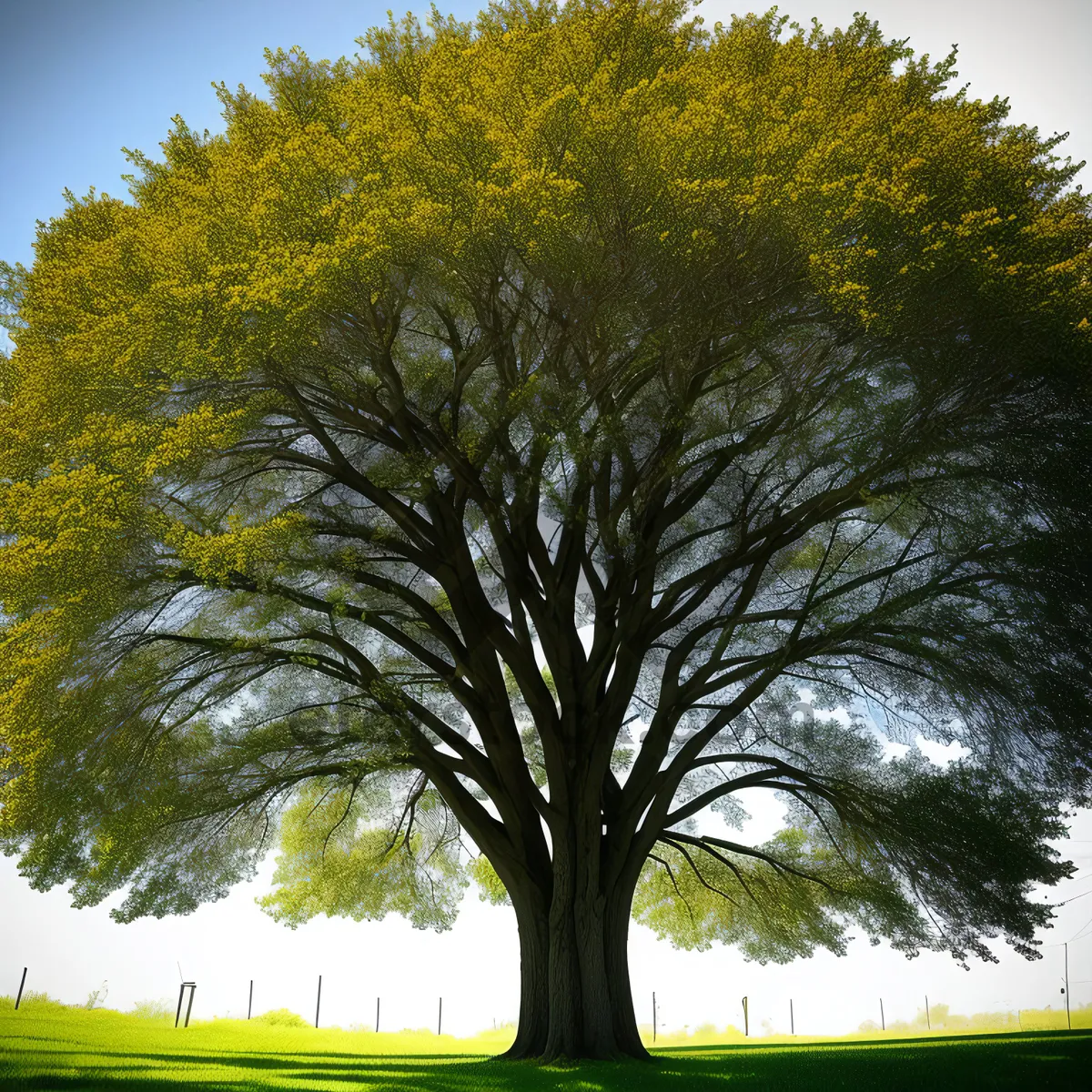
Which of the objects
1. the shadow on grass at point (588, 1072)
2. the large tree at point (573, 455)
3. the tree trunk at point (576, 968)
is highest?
the large tree at point (573, 455)

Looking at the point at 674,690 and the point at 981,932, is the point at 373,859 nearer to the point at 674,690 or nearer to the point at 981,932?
the point at 674,690

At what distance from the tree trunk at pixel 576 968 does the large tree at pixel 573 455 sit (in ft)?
0.17

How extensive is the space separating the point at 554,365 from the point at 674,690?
4.45 metres

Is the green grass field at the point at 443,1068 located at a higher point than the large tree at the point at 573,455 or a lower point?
lower

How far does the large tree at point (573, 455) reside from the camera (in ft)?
31.6

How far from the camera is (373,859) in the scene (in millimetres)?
17078

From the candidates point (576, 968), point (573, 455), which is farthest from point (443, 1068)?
point (573, 455)

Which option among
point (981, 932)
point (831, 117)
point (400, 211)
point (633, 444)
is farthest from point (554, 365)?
point (981, 932)

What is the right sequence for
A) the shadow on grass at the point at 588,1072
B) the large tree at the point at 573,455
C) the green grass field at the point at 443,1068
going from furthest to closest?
the large tree at the point at 573,455 → the green grass field at the point at 443,1068 → the shadow on grass at the point at 588,1072

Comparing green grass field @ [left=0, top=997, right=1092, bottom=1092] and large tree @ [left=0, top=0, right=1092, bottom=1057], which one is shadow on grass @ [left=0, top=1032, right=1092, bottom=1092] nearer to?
green grass field @ [left=0, top=997, right=1092, bottom=1092]

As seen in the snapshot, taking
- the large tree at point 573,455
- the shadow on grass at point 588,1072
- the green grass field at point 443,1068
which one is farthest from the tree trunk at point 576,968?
the green grass field at point 443,1068

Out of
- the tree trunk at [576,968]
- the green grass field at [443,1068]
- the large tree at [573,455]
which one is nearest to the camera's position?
the green grass field at [443,1068]

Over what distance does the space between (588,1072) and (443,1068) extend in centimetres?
201

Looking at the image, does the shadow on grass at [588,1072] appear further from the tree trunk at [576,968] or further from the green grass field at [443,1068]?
the tree trunk at [576,968]
